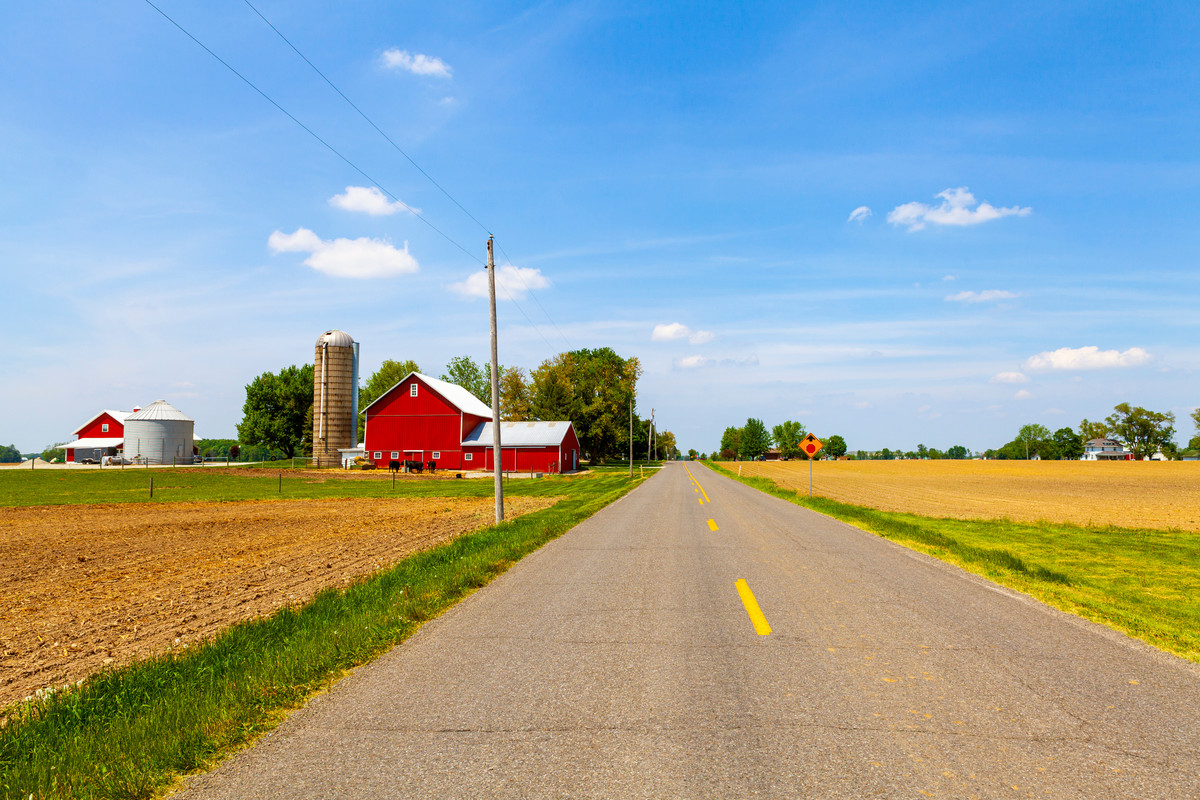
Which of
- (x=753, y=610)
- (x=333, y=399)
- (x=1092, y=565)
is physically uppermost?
(x=333, y=399)

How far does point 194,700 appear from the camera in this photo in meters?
4.79

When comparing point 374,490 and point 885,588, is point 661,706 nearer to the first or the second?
point 885,588

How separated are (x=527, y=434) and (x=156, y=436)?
132 ft

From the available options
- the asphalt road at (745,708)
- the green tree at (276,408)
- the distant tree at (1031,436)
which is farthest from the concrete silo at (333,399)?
the distant tree at (1031,436)

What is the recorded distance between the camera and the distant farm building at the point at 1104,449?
17982 cm

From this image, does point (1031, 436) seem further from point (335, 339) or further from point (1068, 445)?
point (335, 339)

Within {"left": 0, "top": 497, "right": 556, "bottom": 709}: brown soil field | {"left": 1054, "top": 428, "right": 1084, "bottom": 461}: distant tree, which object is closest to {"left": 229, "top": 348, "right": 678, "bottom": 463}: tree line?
{"left": 0, "top": 497, "right": 556, "bottom": 709}: brown soil field

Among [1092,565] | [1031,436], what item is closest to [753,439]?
[1031,436]

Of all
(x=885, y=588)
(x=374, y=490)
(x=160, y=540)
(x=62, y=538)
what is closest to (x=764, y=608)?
(x=885, y=588)

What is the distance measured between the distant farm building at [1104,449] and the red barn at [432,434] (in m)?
184

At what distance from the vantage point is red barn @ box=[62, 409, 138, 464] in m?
74.9

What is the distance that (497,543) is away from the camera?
1330 centimetres

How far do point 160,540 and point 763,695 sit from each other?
53.8 ft

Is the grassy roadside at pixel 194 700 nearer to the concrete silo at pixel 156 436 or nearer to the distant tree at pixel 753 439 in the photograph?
the concrete silo at pixel 156 436
